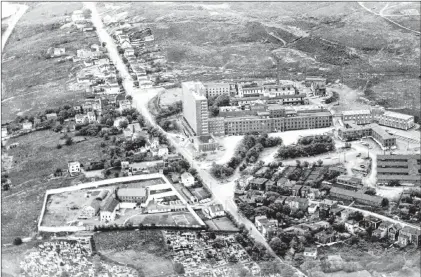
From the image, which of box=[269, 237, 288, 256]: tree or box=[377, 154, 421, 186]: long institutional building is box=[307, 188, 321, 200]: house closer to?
box=[377, 154, 421, 186]: long institutional building

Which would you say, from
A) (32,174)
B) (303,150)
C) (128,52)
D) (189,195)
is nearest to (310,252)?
(189,195)

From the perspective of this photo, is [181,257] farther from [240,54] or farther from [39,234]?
[240,54]

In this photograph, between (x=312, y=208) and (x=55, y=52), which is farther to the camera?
(x=55, y=52)

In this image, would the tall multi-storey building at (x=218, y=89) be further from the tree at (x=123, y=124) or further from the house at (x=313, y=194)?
the house at (x=313, y=194)

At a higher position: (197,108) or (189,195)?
(197,108)

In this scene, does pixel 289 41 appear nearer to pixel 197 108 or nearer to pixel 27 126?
pixel 197 108

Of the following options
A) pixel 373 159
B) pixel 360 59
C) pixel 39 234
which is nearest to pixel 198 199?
pixel 39 234
